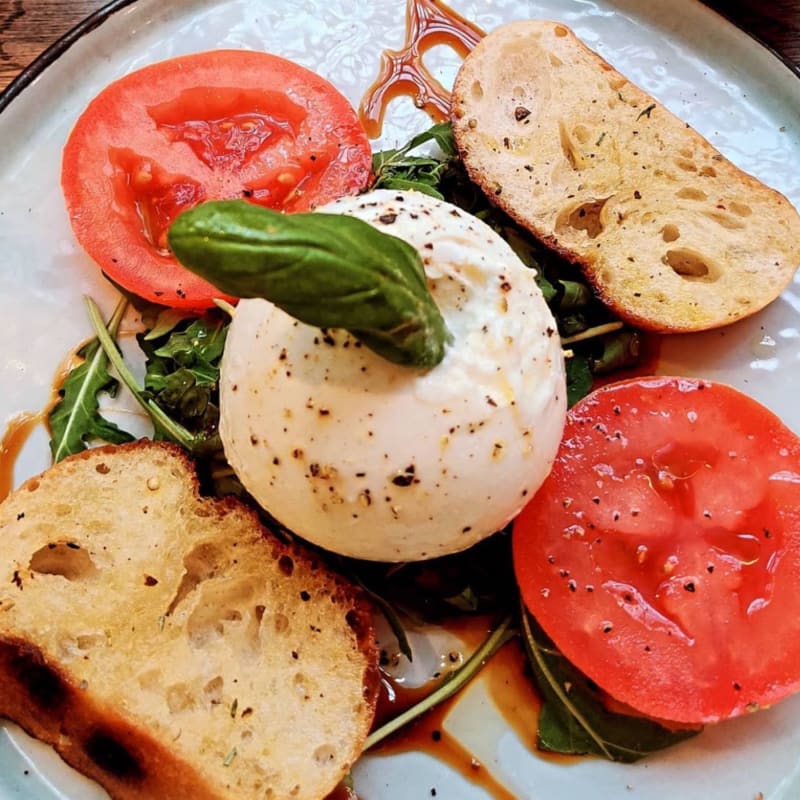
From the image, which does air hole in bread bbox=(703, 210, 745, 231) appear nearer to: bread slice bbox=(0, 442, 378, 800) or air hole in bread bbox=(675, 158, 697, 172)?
air hole in bread bbox=(675, 158, 697, 172)

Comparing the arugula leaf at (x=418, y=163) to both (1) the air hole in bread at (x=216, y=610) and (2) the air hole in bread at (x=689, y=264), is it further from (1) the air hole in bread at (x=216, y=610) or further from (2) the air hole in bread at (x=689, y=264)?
(1) the air hole in bread at (x=216, y=610)

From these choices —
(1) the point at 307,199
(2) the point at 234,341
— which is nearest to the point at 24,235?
(1) the point at 307,199

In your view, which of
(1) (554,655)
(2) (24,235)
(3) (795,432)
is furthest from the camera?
(2) (24,235)

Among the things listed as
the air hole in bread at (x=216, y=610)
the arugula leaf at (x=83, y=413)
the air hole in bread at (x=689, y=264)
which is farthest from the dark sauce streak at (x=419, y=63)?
the air hole in bread at (x=216, y=610)

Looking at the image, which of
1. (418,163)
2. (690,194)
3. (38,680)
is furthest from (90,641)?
(690,194)

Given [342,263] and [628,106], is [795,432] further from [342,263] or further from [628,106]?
[342,263]

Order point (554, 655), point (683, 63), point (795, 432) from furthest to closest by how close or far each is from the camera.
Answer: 1. point (683, 63)
2. point (795, 432)
3. point (554, 655)

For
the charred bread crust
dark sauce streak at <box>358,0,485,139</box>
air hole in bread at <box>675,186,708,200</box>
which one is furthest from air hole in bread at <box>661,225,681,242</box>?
the charred bread crust
